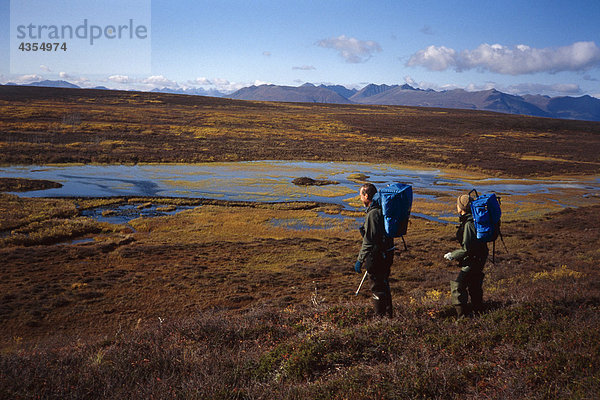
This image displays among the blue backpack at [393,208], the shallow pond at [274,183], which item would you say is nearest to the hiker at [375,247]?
the blue backpack at [393,208]

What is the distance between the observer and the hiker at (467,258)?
657 centimetres

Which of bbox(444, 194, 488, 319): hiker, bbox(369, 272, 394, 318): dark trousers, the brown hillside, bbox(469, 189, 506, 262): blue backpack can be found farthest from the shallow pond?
bbox(469, 189, 506, 262): blue backpack

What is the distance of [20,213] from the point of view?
2853cm

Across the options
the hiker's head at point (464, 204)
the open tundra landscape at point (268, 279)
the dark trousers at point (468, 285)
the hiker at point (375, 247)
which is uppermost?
the hiker's head at point (464, 204)

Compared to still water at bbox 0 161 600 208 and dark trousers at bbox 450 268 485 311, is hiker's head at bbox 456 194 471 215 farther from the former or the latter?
still water at bbox 0 161 600 208

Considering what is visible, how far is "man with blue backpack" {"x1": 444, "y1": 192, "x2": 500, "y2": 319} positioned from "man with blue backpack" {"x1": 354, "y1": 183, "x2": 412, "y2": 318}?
3.07 ft

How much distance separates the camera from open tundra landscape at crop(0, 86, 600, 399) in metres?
4.98

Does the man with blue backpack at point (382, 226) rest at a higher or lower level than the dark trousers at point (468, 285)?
higher

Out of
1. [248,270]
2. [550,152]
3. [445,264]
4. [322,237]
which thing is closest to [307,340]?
[248,270]

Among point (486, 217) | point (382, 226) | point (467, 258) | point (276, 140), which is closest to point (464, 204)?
point (486, 217)

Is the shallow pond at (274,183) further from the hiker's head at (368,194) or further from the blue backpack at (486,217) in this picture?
the hiker's head at (368,194)

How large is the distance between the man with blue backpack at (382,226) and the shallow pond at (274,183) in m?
27.7

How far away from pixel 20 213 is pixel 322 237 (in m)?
23.5

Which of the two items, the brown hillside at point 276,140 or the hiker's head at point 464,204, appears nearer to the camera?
the hiker's head at point 464,204
